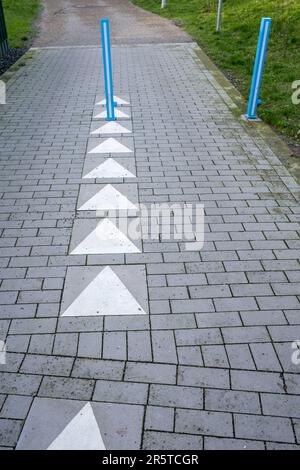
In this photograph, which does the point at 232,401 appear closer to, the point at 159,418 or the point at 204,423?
the point at 204,423

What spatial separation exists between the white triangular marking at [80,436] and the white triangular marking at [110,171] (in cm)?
371

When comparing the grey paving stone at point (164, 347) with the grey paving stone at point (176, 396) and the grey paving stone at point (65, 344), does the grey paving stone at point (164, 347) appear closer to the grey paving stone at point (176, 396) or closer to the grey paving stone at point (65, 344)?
the grey paving stone at point (176, 396)

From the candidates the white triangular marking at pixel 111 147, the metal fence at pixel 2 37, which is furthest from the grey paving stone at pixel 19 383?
the metal fence at pixel 2 37

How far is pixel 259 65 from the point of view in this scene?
7.38 metres

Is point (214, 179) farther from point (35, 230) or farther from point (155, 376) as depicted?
point (155, 376)

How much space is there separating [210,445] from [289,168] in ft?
14.7

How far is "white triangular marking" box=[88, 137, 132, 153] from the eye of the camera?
670cm

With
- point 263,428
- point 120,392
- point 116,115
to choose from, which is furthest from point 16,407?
point 116,115

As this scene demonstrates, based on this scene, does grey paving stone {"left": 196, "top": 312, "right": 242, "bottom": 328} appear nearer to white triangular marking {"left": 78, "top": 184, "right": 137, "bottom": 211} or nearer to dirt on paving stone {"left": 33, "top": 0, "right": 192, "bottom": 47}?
white triangular marking {"left": 78, "top": 184, "right": 137, "bottom": 211}

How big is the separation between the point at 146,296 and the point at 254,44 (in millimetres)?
11283

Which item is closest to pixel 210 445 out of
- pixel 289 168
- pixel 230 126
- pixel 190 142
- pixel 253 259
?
pixel 253 259

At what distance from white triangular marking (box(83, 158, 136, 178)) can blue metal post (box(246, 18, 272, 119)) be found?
3083 mm

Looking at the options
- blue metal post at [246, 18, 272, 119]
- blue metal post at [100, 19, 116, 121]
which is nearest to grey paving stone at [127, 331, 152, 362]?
blue metal post at [100, 19, 116, 121]

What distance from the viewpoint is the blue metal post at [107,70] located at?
7410 mm
